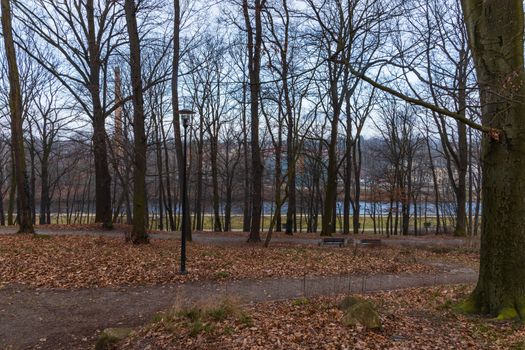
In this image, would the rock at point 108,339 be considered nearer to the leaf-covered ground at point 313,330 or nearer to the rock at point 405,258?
the leaf-covered ground at point 313,330

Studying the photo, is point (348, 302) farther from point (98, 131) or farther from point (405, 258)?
point (98, 131)

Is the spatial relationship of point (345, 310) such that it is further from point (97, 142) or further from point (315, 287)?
point (97, 142)

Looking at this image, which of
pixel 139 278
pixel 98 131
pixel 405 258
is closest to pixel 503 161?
pixel 139 278

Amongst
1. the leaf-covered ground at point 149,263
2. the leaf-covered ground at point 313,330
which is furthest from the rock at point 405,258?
the leaf-covered ground at point 313,330

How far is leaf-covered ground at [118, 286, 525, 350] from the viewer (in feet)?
18.0

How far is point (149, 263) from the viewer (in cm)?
1100

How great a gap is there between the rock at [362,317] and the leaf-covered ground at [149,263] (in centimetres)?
494

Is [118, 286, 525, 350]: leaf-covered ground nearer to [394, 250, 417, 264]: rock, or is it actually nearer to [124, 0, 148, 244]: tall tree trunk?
A: [394, 250, 417, 264]: rock

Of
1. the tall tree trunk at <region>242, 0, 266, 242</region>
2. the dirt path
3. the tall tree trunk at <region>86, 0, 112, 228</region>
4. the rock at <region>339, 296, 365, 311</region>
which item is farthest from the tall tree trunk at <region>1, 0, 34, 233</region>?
the rock at <region>339, 296, 365, 311</region>

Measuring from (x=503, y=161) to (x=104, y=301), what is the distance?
735 centimetres

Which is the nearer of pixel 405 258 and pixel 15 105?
pixel 405 258

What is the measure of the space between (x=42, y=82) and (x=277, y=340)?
31519mm

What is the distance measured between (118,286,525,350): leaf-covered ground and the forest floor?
1.18m

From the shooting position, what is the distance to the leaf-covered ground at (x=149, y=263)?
9805 millimetres
